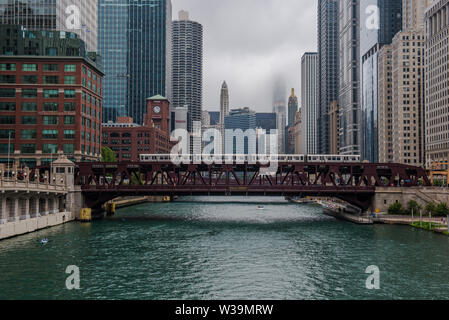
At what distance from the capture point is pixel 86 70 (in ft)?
391

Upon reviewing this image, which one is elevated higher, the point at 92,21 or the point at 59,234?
the point at 92,21

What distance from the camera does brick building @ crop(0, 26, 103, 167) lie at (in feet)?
370

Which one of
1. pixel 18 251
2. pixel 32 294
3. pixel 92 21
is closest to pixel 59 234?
pixel 18 251

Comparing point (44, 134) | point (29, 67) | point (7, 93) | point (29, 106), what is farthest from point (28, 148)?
point (29, 67)

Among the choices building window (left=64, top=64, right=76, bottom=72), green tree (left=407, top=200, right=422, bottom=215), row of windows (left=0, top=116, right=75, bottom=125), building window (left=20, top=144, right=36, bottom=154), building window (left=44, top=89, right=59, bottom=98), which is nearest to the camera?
green tree (left=407, top=200, right=422, bottom=215)

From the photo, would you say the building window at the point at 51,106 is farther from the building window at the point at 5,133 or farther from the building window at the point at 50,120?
the building window at the point at 5,133

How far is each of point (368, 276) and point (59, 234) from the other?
4913cm

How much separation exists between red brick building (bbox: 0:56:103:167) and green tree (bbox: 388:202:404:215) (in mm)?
82017

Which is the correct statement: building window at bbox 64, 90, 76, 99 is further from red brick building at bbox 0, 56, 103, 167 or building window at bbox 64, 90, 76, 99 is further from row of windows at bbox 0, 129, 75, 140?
row of windows at bbox 0, 129, 75, 140

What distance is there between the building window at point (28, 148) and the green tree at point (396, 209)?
9374cm

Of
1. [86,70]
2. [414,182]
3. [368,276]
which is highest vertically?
[86,70]

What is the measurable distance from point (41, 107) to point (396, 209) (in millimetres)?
95206

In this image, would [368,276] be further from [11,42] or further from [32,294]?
[11,42]

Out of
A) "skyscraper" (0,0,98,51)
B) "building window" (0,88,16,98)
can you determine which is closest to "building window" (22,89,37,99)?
"building window" (0,88,16,98)
